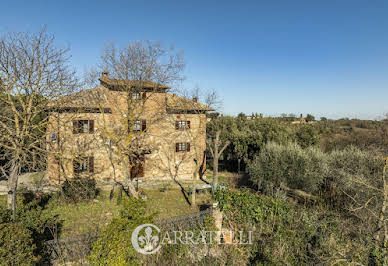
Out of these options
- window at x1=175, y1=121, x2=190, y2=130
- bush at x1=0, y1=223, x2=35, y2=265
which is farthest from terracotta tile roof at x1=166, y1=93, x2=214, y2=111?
bush at x1=0, y1=223, x2=35, y2=265

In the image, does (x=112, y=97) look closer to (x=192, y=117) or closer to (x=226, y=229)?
(x=192, y=117)

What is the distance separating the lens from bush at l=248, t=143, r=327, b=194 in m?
14.6

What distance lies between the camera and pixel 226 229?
25.8 ft

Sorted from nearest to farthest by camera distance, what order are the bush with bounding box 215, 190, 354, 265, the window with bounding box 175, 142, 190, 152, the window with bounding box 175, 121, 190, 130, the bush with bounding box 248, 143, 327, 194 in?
the bush with bounding box 215, 190, 354, 265 → the bush with bounding box 248, 143, 327, 194 → the window with bounding box 175, 121, 190, 130 → the window with bounding box 175, 142, 190, 152

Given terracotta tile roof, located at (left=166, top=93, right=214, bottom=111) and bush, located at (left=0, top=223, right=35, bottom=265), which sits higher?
terracotta tile roof, located at (left=166, top=93, right=214, bottom=111)

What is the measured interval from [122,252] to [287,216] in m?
5.86

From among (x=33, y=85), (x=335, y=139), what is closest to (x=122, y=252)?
(x=33, y=85)

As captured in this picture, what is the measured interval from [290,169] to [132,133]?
12323 mm

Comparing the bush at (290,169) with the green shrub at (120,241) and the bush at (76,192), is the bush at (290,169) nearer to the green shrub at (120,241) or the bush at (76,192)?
the green shrub at (120,241)

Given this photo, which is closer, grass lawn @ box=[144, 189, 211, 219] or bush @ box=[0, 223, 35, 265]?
bush @ box=[0, 223, 35, 265]

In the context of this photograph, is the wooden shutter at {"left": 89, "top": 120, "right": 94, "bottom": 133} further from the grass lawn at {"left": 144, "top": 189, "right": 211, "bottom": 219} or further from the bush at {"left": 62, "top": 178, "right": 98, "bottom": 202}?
the grass lawn at {"left": 144, "top": 189, "right": 211, "bottom": 219}

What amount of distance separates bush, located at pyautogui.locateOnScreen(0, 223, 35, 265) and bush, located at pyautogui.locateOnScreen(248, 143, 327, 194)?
502 inches

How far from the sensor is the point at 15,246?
4.81 metres

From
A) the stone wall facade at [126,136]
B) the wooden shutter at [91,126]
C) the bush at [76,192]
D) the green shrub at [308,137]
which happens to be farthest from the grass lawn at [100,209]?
the green shrub at [308,137]
